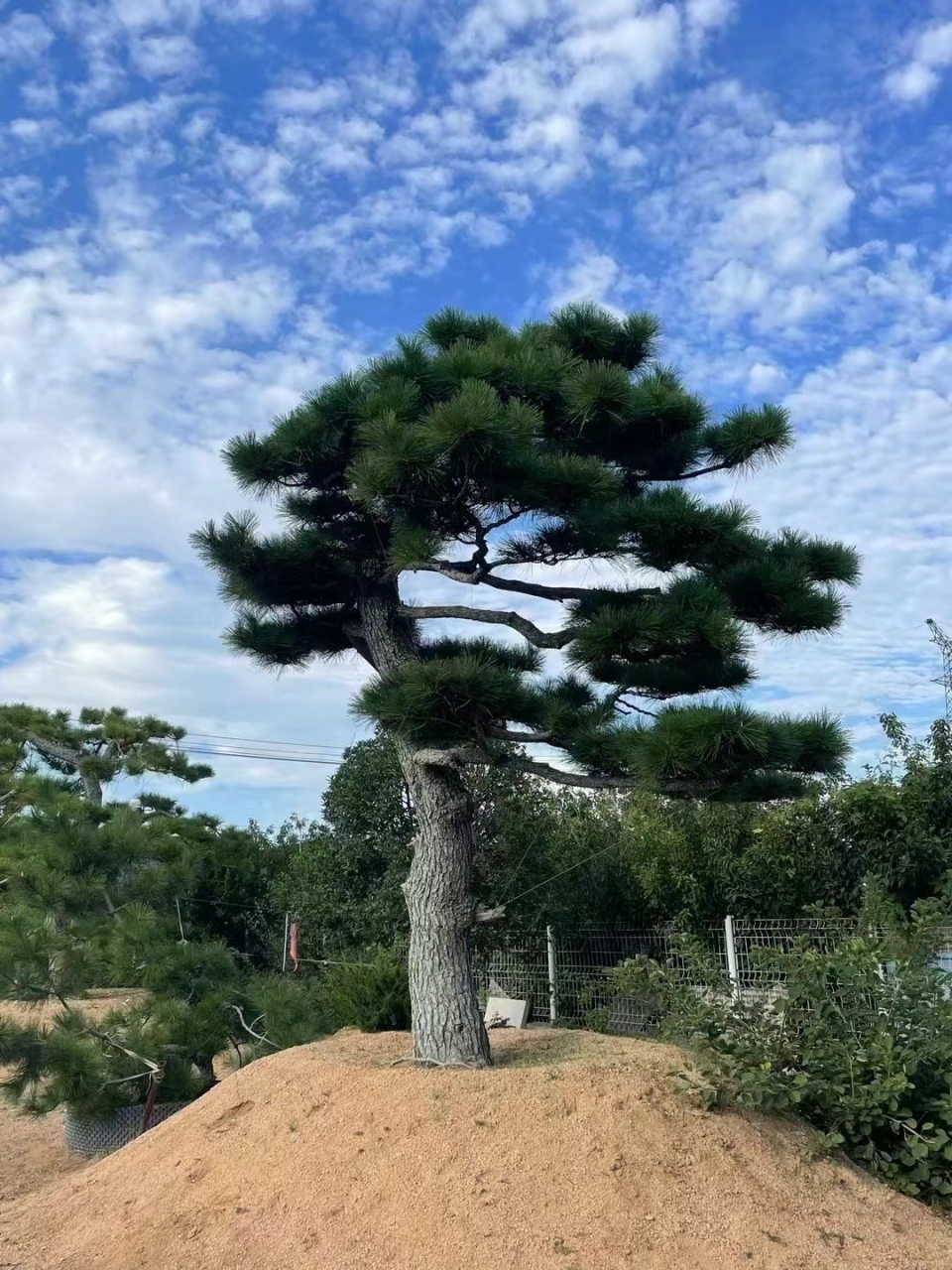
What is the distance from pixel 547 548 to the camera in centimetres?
575

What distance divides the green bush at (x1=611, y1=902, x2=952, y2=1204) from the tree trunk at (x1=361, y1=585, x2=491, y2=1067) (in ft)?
3.29

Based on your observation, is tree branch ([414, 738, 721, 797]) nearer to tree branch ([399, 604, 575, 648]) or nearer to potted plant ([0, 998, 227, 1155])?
tree branch ([399, 604, 575, 648])

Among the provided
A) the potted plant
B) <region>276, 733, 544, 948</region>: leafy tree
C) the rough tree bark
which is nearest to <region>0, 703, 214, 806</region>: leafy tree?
the rough tree bark

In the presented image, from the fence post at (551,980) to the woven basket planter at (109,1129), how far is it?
3.58 m

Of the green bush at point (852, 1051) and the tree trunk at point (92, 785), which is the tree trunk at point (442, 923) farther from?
the tree trunk at point (92, 785)

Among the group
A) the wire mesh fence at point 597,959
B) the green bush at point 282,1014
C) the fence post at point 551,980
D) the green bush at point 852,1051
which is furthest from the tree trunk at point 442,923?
the fence post at point 551,980

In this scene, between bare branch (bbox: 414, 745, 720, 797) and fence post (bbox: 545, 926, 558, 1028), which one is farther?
fence post (bbox: 545, 926, 558, 1028)

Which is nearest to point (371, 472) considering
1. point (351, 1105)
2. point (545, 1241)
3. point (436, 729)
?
point (436, 729)

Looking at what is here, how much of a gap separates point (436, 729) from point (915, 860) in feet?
17.1

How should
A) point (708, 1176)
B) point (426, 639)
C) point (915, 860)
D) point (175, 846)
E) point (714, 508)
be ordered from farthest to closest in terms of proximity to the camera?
point (175, 846), point (915, 860), point (426, 639), point (714, 508), point (708, 1176)

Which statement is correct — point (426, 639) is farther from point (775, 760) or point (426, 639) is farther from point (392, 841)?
point (392, 841)

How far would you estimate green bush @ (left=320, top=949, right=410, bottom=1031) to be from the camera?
7520mm

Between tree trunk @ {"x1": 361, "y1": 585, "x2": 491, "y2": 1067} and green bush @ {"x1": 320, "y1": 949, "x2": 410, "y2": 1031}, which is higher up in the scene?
tree trunk @ {"x1": 361, "y1": 585, "x2": 491, "y2": 1067}

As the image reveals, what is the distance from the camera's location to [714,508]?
532 cm
